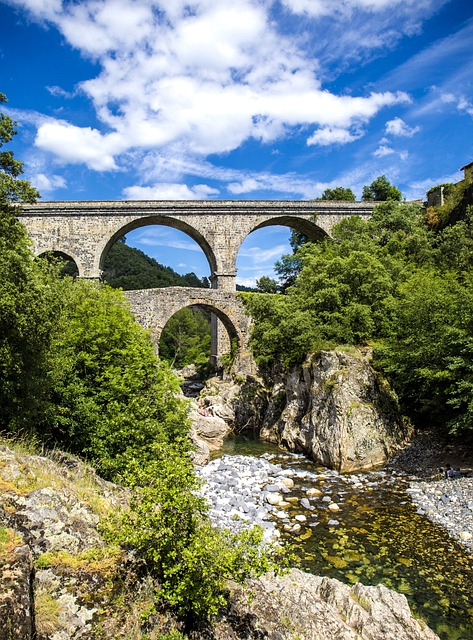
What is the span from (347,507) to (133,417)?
19.4 ft

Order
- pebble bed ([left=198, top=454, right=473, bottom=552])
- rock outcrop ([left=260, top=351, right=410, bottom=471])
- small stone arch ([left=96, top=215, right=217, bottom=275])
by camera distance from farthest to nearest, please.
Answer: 1. small stone arch ([left=96, top=215, right=217, bottom=275])
2. rock outcrop ([left=260, top=351, right=410, bottom=471])
3. pebble bed ([left=198, top=454, right=473, bottom=552])

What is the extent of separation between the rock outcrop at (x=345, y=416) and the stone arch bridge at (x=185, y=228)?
29.5 ft

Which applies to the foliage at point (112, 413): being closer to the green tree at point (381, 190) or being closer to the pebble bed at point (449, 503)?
the pebble bed at point (449, 503)

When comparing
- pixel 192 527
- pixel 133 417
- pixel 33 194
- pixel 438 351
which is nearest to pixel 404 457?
pixel 438 351

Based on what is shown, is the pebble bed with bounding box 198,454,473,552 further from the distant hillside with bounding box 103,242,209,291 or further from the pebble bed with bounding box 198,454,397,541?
the distant hillside with bounding box 103,242,209,291

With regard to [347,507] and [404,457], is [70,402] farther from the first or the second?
[404,457]

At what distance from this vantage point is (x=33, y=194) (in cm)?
1041

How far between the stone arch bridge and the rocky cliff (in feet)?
64.7

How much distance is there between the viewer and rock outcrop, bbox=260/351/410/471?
1404 cm

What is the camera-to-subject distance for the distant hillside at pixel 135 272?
5466 cm

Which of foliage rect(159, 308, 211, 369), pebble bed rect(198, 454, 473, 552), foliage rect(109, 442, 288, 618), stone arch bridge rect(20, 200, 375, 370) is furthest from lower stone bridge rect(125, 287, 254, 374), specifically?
foliage rect(109, 442, 288, 618)

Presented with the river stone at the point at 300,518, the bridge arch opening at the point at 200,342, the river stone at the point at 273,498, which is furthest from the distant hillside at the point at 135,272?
the river stone at the point at 300,518

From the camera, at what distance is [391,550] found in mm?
8641

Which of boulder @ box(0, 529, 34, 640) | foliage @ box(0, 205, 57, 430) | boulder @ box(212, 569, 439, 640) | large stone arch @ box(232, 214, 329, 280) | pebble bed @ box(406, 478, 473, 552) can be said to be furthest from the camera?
large stone arch @ box(232, 214, 329, 280)
